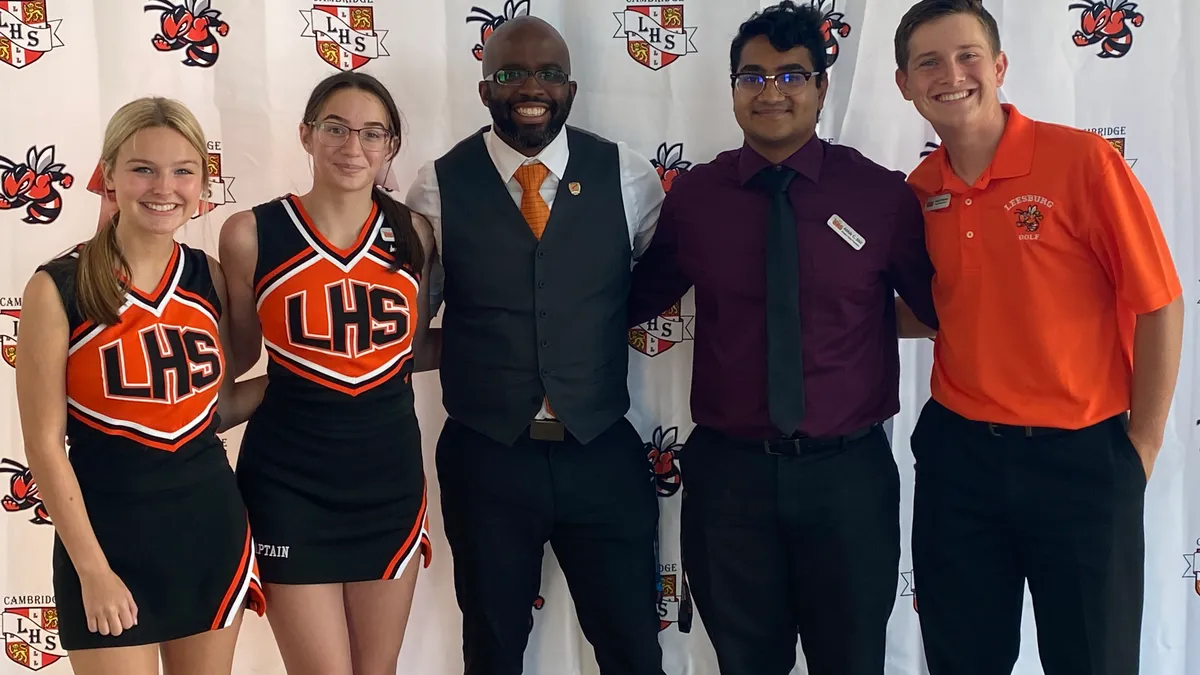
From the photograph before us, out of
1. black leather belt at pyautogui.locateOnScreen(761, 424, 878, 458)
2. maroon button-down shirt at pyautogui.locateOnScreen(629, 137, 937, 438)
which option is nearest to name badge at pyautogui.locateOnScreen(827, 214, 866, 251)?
maroon button-down shirt at pyautogui.locateOnScreen(629, 137, 937, 438)

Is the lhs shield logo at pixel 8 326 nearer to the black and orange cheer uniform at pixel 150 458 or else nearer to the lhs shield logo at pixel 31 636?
the lhs shield logo at pixel 31 636

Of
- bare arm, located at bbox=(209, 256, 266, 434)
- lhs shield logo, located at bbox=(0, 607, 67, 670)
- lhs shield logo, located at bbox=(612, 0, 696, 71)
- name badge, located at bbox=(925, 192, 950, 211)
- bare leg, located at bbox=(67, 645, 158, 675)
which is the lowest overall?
lhs shield logo, located at bbox=(0, 607, 67, 670)

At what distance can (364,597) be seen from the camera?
1.56 metres

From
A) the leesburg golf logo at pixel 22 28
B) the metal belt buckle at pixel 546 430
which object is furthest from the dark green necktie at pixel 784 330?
the leesburg golf logo at pixel 22 28

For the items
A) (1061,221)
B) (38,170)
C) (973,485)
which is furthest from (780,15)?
(38,170)

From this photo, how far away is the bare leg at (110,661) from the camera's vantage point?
1260 mm

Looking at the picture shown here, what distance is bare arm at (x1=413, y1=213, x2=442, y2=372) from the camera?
5.35 ft

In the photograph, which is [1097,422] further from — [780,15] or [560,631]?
[560,631]

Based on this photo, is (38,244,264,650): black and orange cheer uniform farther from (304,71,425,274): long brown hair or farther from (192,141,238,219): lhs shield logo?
(192,141,238,219): lhs shield logo

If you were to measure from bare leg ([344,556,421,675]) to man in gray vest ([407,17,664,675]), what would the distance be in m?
0.15

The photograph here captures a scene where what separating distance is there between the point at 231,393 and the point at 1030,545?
5.03 ft

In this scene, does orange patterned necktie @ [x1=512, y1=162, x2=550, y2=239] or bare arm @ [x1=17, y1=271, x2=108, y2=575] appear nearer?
bare arm @ [x1=17, y1=271, x2=108, y2=575]

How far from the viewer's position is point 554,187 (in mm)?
1654

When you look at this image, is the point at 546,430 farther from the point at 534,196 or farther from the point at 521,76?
the point at 521,76
